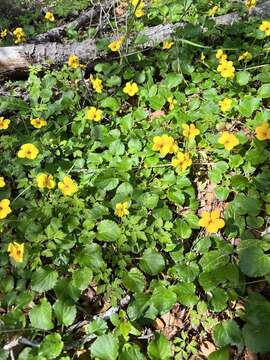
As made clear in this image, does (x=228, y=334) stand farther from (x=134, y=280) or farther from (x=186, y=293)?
(x=134, y=280)

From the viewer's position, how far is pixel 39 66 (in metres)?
4.27

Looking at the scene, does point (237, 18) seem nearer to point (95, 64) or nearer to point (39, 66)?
point (95, 64)

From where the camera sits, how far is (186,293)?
2.57 metres

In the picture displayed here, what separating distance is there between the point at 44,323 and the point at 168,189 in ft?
4.54

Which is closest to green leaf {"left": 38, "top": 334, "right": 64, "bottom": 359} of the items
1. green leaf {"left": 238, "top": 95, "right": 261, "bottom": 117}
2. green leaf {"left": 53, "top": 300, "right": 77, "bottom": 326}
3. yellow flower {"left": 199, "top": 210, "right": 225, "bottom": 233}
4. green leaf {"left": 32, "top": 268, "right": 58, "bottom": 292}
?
green leaf {"left": 53, "top": 300, "right": 77, "bottom": 326}

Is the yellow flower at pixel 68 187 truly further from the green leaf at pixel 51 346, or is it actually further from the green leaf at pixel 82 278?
the green leaf at pixel 51 346

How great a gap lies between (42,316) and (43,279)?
0.25 m

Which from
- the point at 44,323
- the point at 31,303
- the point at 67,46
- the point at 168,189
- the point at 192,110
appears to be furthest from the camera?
the point at 67,46

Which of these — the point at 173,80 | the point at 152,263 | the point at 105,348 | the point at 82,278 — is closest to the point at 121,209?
the point at 152,263

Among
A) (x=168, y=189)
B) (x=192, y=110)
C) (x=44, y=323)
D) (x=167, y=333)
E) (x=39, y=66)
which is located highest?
(x=39, y=66)

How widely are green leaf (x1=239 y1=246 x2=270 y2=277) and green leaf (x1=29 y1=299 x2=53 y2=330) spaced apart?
4.33 ft

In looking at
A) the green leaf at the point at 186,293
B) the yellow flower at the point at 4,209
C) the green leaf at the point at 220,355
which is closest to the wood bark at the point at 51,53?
the yellow flower at the point at 4,209

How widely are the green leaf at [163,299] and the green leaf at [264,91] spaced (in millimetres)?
2177

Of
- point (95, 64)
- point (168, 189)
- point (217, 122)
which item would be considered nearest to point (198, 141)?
point (217, 122)
